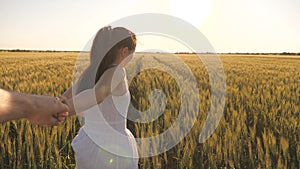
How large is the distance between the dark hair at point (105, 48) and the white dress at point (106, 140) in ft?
0.51

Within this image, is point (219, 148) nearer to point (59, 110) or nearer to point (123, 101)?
point (123, 101)

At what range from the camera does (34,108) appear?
5.38 feet

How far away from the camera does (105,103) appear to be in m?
1.94

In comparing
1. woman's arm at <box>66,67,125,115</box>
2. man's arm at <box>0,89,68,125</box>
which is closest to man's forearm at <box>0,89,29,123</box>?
man's arm at <box>0,89,68,125</box>

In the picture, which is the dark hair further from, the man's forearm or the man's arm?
the man's forearm

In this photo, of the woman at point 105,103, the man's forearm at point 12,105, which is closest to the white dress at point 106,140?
the woman at point 105,103

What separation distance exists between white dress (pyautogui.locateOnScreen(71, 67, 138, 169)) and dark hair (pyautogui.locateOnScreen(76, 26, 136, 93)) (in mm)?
155

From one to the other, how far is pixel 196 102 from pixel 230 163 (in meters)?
1.89

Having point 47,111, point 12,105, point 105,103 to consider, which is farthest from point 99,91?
point 12,105

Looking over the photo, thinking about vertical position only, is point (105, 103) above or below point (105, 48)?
below

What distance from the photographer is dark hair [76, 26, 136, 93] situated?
6.15 ft

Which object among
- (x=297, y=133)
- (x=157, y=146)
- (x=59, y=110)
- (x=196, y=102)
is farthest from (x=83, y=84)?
(x=196, y=102)

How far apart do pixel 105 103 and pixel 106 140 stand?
221mm

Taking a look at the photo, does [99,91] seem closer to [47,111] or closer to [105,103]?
[105,103]
